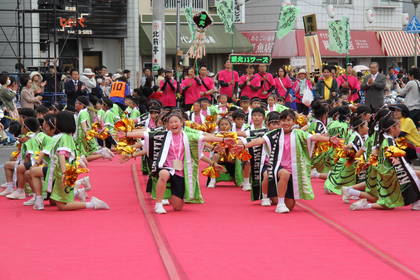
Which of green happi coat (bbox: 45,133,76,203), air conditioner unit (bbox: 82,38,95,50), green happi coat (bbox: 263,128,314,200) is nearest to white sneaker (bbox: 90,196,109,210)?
green happi coat (bbox: 45,133,76,203)

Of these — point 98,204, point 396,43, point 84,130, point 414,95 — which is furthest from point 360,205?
point 396,43

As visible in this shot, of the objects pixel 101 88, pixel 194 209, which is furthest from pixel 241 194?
pixel 101 88

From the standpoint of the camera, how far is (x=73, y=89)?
2306 centimetres

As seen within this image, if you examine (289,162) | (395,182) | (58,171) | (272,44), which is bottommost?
(395,182)

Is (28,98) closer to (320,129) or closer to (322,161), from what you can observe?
(322,161)

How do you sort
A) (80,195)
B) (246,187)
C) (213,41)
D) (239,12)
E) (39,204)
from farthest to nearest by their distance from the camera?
(213,41)
(239,12)
(246,187)
(80,195)
(39,204)

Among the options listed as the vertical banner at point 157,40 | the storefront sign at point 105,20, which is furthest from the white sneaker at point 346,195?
the storefront sign at point 105,20

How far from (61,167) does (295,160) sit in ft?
9.77

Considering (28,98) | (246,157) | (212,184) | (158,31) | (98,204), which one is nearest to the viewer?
(246,157)

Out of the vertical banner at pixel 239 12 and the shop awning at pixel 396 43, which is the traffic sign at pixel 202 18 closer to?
the vertical banner at pixel 239 12

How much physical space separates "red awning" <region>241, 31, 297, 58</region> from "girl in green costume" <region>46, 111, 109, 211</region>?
3206 centimetres

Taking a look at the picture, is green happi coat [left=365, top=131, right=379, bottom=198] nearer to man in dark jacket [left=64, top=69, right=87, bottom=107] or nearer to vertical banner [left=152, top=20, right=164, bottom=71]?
man in dark jacket [left=64, top=69, right=87, bottom=107]

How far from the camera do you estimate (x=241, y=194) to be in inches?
549

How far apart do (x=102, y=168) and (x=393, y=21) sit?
3464 centimetres
